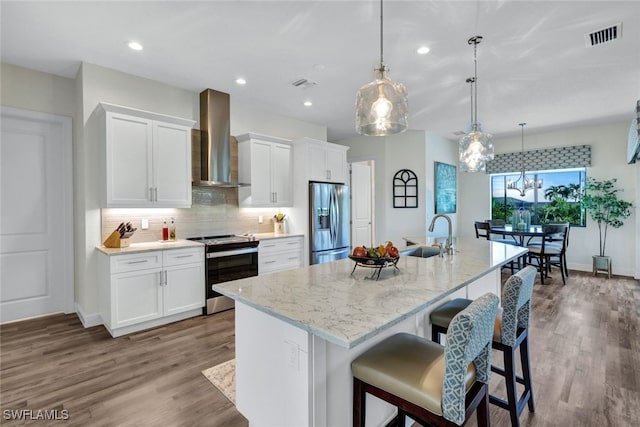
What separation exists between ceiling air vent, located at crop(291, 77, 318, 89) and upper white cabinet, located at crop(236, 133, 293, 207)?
0.91 metres

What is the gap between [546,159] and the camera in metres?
6.46

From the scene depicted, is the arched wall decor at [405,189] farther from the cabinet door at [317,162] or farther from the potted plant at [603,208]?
the potted plant at [603,208]

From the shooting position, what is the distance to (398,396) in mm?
1303

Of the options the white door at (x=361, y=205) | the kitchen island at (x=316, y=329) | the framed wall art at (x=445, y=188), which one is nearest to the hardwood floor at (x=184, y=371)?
the kitchen island at (x=316, y=329)

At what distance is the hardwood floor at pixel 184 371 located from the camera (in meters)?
2.00

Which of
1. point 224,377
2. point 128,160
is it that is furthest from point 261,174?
point 224,377

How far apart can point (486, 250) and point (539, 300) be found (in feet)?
7.25

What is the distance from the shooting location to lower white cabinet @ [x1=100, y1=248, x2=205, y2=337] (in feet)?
10.3

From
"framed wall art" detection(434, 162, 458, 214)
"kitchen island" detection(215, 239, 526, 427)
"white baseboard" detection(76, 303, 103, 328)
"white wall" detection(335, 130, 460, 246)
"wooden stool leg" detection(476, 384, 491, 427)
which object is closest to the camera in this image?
"kitchen island" detection(215, 239, 526, 427)

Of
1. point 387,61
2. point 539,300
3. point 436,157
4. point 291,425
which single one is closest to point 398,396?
point 291,425

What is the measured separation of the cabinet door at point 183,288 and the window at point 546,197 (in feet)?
21.4

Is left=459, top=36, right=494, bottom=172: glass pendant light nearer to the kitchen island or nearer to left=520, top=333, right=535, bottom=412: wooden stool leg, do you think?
the kitchen island

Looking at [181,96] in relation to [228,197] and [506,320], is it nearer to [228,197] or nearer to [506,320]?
[228,197]
